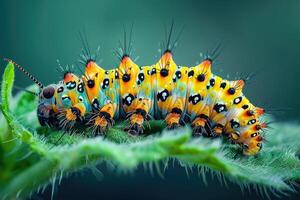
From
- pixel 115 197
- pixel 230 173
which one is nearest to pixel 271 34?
pixel 115 197

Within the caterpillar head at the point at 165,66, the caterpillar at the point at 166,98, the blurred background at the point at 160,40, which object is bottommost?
the caterpillar at the point at 166,98

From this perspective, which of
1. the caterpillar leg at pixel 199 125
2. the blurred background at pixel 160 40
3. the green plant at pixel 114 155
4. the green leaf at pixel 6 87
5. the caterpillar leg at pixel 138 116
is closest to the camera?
the green plant at pixel 114 155

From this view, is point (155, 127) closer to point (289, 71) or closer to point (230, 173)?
point (230, 173)

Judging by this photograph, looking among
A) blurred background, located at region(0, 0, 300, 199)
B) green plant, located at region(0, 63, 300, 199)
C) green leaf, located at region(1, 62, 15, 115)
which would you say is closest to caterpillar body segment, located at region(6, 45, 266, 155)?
green plant, located at region(0, 63, 300, 199)

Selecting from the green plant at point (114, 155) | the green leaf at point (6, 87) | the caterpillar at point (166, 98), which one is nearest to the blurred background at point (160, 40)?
the caterpillar at point (166, 98)

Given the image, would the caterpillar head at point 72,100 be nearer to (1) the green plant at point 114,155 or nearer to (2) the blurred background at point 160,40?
(1) the green plant at point 114,155

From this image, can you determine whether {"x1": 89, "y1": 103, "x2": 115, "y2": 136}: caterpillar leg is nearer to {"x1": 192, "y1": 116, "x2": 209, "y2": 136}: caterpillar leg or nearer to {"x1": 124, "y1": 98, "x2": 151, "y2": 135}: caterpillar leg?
{"x1": 124, "y1": 98, "x2": 151, "y2": 135}: caterpillar leg
